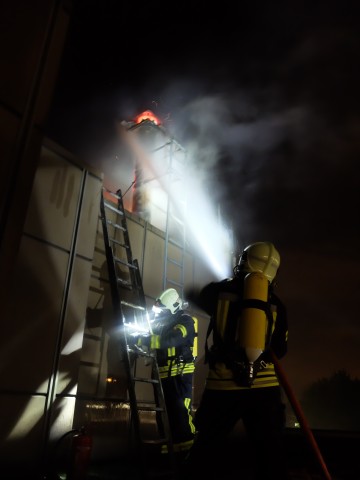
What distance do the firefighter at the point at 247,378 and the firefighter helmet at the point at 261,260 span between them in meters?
0.10

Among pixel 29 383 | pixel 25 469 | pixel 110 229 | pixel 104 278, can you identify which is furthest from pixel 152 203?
pixel 25 469

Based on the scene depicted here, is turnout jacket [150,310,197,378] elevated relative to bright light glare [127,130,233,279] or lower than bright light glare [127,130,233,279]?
lower

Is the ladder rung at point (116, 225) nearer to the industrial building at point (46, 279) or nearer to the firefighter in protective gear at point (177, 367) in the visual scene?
the industrial building at point (46, 279)

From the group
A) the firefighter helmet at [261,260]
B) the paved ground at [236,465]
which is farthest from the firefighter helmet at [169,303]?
the firefighter helmet at [261,260]

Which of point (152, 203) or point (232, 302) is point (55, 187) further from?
point (152, 203)

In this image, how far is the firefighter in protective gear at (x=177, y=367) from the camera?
4.98m

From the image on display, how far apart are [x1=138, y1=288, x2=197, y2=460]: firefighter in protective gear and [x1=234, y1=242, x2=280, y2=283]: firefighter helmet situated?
8.38 ft

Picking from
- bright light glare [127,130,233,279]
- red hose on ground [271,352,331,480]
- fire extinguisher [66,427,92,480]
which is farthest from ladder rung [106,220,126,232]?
red hose on ground [271,352,331,480]

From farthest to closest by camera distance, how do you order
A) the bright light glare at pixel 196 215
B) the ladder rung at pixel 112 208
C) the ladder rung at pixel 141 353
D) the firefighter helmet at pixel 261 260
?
the bright light glare at pixel 196 215 < the ladder rung at pixel 112 208 < the ladder rung at pixel 141 353 < the firefighter helmet at pixel 261 260

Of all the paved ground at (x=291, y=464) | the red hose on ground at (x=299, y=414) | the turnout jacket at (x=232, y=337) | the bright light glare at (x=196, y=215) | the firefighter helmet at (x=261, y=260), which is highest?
the bright light glare at (x=196, y=215)

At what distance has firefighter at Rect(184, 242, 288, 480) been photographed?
235 cm

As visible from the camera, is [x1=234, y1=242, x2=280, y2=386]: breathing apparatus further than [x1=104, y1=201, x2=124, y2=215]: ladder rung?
No

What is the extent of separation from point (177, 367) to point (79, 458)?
1.99 m

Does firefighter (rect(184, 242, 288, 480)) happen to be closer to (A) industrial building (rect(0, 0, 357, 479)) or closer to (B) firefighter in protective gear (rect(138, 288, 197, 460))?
(A) industrial building (rect(0, 0, 357, 479))
